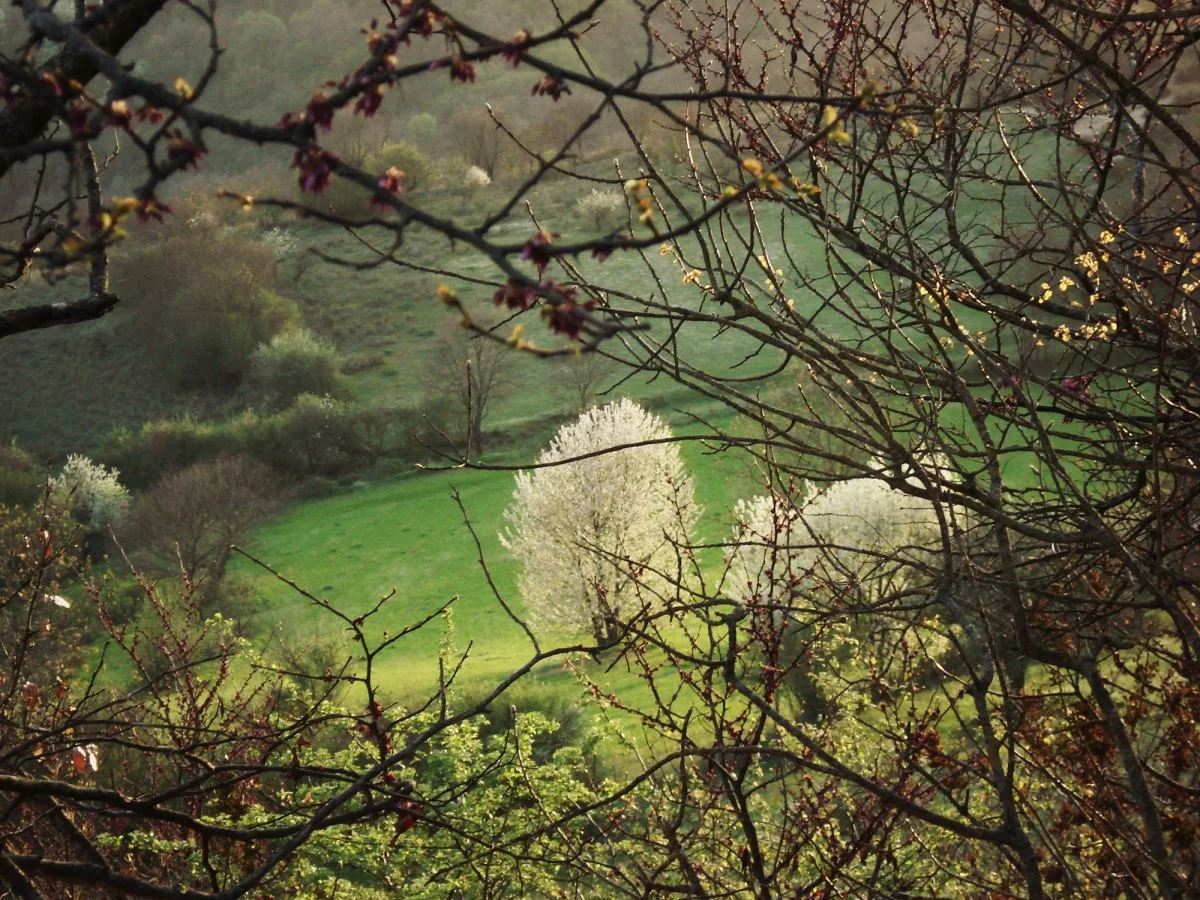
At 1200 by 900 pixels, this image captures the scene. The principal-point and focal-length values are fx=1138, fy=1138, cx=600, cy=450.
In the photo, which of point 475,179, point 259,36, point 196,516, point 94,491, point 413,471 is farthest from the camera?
point 259,36

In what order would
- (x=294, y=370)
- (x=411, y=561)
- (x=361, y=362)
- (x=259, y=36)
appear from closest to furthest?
(x=411, y=561) → (x=294, y=370) → (x=361, y=362) → (x=259, y=36)

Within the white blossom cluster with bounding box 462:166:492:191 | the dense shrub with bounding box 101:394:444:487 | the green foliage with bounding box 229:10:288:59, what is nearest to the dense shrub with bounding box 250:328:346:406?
the dense shrub with bounding box 101:394:444:487

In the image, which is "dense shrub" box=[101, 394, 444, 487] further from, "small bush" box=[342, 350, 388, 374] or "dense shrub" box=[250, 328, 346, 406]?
"small bush" box=[342, 350, 388, 374]

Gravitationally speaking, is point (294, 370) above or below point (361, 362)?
below

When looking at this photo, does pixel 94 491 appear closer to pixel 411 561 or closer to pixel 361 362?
pixel 411 561

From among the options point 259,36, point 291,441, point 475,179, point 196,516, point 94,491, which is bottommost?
point 196,516

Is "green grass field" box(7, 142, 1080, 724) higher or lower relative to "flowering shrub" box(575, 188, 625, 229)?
lower

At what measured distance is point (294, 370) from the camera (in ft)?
130

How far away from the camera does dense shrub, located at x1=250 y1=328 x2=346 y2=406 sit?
39250 millimetres

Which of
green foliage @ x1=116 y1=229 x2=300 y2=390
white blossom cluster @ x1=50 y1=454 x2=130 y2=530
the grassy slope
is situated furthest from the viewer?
green foliage @ x1=116 y1=229 x2=300 y2=390

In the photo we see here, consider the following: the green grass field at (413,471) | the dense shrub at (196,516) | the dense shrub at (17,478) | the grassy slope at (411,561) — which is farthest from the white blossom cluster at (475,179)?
the dense shrub at (17,478)

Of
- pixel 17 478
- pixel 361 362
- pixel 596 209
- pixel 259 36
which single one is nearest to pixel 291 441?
pixel 361 362

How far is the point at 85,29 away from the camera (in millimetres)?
1568

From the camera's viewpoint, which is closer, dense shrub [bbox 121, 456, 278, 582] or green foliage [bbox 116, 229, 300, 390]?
dense shrub [bbox 121, 456, 278, 582]
